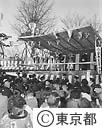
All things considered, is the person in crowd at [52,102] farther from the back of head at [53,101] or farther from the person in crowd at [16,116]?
the person in crowd at [16,116]

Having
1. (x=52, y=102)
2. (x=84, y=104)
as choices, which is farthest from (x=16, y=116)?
(x=84, y=104)

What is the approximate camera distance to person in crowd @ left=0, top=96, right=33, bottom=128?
0.82 metres

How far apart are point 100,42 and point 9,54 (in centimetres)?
89

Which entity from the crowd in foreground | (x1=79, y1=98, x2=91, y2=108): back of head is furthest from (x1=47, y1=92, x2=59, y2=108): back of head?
(x1=79, y1=98, x2=91, y2=108): back of head

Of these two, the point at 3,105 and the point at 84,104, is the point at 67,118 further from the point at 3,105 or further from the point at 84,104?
the point at 3,105

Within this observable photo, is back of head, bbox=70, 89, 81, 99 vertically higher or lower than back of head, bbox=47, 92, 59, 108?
higher

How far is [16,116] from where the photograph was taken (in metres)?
0.82

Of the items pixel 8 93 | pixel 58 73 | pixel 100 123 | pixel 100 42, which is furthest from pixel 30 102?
pixel 100 42

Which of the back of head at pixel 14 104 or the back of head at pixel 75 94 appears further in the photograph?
the back of head at pixel 75 94

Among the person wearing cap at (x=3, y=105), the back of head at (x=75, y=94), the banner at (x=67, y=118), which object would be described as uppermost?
the back of head at (x=75, y=94)

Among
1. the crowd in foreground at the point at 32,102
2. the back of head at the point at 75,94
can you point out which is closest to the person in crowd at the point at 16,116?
the crowd in foreground at the point at 32,102

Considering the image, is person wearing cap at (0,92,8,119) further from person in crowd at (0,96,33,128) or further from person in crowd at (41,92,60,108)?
person in crowd at (41,92,60,108)

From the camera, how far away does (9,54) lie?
2.19 metres

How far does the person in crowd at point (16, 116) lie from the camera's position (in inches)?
32.2
